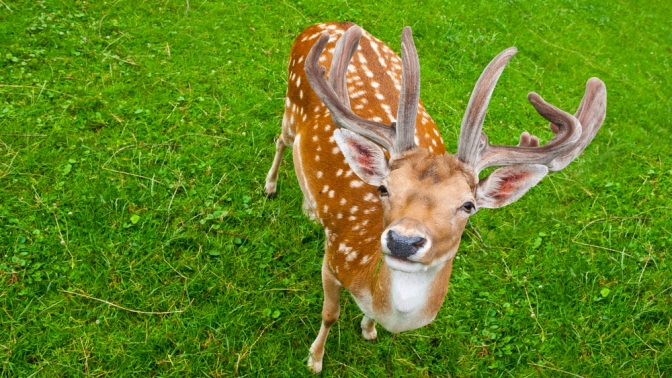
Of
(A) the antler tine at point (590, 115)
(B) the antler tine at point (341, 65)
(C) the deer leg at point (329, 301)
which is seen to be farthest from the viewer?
(C) the deer leg at point (329, 301)

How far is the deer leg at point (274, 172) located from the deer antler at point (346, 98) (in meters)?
1.57

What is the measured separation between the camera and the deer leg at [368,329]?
3539mm

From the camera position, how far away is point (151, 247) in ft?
12.5

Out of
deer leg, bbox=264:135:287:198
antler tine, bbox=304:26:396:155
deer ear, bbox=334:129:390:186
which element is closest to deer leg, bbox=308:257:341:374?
deer ear, bbox=334:129:390:186

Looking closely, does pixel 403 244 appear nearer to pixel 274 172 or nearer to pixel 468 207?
pixel 468 207

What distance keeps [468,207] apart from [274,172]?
2.41m

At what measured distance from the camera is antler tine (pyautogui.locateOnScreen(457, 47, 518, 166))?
2.23 m

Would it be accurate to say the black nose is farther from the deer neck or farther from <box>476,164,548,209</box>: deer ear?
<box>476,164,548,209</box>: deer ear

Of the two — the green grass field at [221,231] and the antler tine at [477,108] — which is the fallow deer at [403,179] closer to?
the antler tine at [477,108]

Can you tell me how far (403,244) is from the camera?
6.63 ft

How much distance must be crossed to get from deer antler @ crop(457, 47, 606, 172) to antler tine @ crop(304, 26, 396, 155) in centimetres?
41

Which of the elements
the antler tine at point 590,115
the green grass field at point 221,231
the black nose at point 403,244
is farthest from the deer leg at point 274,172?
the black nose at point 403,244

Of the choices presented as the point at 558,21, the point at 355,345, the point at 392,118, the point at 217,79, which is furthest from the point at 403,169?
the point at 558,21

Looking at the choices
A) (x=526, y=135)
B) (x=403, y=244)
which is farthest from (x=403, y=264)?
(x=526, y=135)
